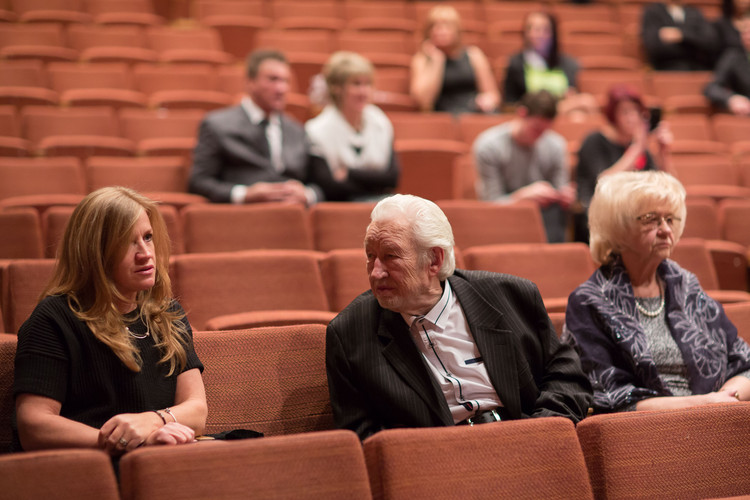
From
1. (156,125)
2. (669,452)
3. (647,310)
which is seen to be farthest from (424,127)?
(669,452)

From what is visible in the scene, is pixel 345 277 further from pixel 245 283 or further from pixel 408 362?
pixel 408 362

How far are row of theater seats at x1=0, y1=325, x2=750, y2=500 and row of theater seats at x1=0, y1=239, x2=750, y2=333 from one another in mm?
338

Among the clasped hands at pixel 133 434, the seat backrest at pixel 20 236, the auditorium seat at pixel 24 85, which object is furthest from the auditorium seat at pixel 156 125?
the clasped hands at pixel 133 434

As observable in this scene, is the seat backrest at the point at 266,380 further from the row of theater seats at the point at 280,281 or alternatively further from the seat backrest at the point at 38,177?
the seat backrest at the point at 38,177

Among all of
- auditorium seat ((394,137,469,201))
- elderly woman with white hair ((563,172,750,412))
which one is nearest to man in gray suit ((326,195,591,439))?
elderly woman with white hair ((563,172,750,412))

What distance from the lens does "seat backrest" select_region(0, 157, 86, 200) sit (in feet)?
7.15

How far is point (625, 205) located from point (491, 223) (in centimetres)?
72

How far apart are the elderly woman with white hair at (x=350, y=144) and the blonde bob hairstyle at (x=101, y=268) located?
4.03ft

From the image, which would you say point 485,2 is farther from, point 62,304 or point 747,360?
point 62,304

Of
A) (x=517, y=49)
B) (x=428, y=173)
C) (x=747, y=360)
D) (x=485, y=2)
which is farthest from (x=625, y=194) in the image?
(x=485, y=2)

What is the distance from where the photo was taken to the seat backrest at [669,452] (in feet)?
3.11

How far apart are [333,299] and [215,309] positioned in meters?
0.24

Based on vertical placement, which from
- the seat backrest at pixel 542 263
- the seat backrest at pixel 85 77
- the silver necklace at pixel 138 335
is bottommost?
the seat backrest at pixel 542 263

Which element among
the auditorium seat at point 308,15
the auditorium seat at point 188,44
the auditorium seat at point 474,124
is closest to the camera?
the auditorium seat at point 474,124
